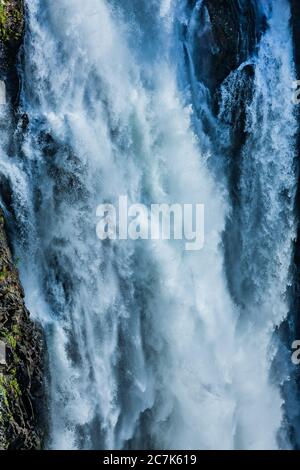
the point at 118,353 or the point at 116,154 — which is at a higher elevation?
the point at 116,154

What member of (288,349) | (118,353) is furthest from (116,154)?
(288,349)

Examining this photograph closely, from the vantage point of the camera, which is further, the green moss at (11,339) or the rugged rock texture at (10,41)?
the rugged rock texture at (10,41)

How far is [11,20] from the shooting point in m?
11.9

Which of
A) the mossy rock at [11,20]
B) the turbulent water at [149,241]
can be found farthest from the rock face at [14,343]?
the turbulent water at [149,241]

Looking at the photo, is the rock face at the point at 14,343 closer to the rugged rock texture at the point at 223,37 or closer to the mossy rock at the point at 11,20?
the mossy rock at the point at 11,20

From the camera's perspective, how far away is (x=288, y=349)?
1516 cm

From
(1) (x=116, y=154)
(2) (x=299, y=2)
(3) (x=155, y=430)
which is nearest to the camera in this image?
(1) (x=116, y=154)

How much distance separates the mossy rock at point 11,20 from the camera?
465 inches

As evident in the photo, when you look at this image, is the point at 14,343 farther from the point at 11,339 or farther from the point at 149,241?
the point at 149,241

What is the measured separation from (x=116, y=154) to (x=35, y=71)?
191 centimetres

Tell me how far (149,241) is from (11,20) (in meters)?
4.33

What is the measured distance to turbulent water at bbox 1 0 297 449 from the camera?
39.4 feet

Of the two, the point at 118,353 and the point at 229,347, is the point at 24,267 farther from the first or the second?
the point at 229,347

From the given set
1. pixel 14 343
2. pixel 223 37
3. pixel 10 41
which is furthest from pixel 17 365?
pixel 223 37
